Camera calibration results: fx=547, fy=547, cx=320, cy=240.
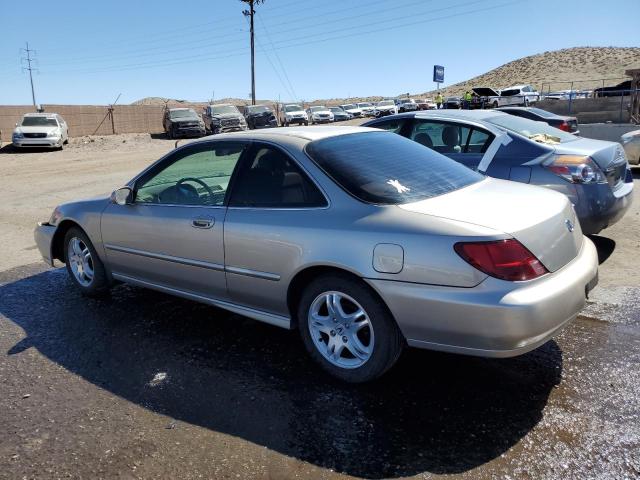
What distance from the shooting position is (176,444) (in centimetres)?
286

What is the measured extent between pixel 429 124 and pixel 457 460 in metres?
4.78

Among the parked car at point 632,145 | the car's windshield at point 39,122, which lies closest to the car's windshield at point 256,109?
the car's windshield at point 39,122

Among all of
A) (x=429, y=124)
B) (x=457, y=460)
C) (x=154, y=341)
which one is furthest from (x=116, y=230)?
(x=429, y=124)

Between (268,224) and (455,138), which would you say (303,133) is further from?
(455,138)

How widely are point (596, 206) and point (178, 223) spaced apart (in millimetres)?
3930

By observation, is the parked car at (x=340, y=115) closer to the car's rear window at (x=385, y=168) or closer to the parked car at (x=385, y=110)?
the parked car at (x=385, y=110)

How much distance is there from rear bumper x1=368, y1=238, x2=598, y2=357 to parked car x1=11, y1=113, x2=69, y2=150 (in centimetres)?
2462

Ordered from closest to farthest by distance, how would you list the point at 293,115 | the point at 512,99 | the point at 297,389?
the point at 297,389, the point at 512,99, the point at 293,115

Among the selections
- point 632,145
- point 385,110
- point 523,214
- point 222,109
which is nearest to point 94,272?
point 523,214

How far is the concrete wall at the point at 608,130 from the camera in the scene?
1317cm

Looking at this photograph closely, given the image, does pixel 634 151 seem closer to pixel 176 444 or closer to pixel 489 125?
pixel 489 125

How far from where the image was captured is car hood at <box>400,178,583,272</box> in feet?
9.84

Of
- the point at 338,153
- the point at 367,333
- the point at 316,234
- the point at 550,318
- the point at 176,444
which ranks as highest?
the point at 338,153

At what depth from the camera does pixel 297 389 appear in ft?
11.0
